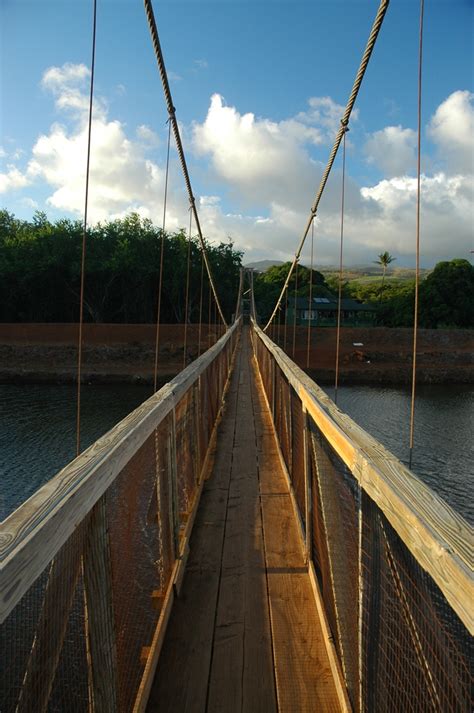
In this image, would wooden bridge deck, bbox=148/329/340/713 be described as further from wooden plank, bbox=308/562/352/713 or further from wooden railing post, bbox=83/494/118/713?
wooden railing post, bbox=83/494/118/713

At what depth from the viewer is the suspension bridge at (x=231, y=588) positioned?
0.88 m

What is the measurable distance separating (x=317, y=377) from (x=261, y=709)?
25.4 m

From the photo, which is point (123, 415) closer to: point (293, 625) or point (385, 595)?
point (293, 625)

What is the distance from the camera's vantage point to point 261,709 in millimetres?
1440

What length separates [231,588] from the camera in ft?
6.89

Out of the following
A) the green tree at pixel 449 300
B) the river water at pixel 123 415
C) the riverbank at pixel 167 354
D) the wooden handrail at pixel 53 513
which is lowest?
the river water at pixel 123 415

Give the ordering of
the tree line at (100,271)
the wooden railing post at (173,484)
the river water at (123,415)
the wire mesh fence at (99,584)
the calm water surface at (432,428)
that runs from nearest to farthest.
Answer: the wire mesh fence at (99,584) → the wooden railing post at (173,484) → the river water at (123,415) → the calm water surface at (432,428) → the tree line at (100,271)

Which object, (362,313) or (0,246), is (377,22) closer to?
(0,246)

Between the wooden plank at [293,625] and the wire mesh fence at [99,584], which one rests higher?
the wire mesh fence at [99,584]

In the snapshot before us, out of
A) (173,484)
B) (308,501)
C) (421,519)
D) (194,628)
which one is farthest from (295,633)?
(421,519)

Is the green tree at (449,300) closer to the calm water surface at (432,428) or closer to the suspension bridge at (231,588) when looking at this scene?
the calm water surface at (432,428)

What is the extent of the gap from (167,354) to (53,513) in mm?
28524

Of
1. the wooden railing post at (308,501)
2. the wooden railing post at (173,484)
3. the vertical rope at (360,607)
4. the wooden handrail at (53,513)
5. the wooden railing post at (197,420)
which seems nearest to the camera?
the wooden handrail at (53,513)

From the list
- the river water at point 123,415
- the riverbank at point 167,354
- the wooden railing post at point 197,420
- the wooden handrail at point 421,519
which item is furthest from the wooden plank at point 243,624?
the riverbank at point 167,354
